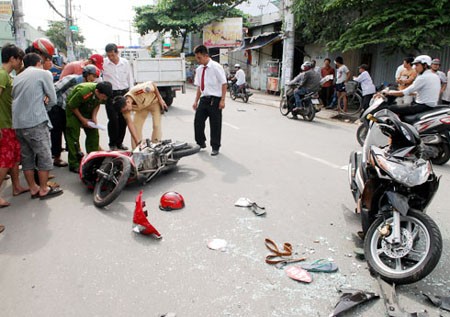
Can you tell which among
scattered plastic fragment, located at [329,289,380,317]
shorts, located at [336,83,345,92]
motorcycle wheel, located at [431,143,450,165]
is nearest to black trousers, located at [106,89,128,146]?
scattered plastic fragment, located at [329,289,380,317]

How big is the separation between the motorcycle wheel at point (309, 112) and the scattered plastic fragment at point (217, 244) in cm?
740

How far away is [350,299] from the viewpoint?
8.26 feet

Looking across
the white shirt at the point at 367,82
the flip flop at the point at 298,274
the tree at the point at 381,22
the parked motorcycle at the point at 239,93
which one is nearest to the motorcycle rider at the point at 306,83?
the white shirt at the point at 367,82

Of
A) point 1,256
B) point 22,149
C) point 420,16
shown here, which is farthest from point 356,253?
point 420,16

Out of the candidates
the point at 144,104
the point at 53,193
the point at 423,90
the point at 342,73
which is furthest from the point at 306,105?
the point at 53,193

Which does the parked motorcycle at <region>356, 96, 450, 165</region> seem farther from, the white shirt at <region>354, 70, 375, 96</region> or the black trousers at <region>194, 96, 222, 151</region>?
the white shirt at <region>354, 70, 375, 96</region>

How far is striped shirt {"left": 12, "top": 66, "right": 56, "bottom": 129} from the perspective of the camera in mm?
4113

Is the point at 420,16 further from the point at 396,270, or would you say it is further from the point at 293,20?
the point at 396,270

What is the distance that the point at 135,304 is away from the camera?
99.3 inches

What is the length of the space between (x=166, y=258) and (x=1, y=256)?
138cm

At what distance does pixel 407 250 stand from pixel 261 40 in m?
19.0

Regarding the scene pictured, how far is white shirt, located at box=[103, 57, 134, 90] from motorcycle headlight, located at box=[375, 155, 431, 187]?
5320 mm

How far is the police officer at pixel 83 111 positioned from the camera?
15.9ft

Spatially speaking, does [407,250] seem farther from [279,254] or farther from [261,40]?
[261,40]
